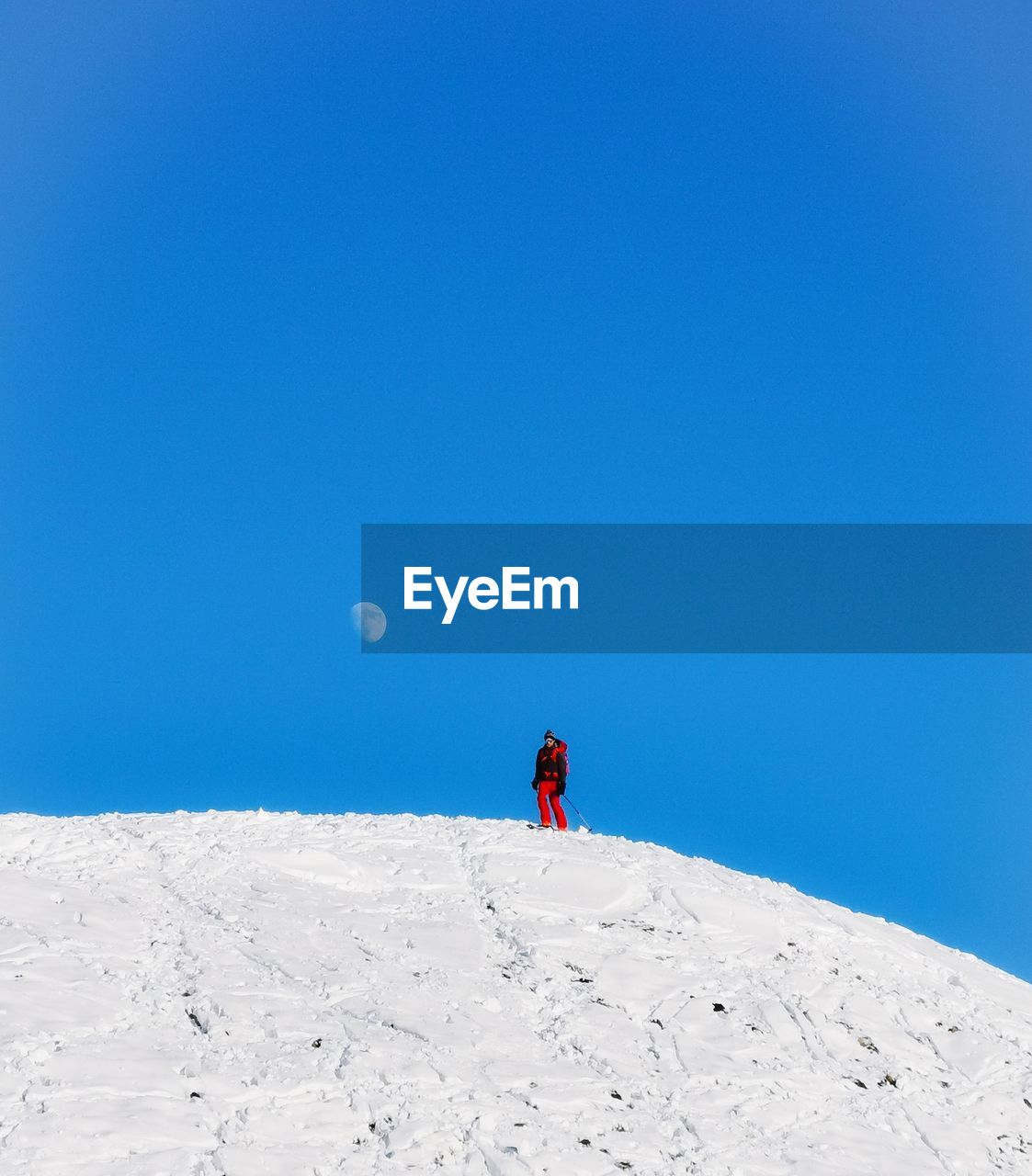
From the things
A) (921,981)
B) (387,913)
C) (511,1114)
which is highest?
(387,913)

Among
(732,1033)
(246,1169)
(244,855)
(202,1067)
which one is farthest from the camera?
(244,855)

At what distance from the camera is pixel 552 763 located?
22797 mm

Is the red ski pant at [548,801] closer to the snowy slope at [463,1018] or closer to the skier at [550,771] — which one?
the skier at [550,771]

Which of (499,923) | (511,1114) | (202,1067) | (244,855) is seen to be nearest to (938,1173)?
(511,1114)

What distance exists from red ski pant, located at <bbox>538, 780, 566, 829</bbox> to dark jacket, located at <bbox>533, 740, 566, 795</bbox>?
0.44 ft

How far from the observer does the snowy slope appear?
11641mm

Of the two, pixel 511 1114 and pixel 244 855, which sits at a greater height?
pixel 244 855

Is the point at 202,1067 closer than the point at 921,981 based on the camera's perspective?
Yes

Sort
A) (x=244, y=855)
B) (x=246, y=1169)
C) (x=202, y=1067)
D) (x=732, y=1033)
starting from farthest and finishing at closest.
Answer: (x=244, y=855), (x=732, y=1033), (x=202, y=1067), (x=246, y=1169)

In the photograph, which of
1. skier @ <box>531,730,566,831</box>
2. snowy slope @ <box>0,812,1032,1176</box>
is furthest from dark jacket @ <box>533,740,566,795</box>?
snowy slope @ <box>0,812,1032,1176</box>

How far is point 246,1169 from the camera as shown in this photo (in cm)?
1070

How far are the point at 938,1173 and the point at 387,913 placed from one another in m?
9.16

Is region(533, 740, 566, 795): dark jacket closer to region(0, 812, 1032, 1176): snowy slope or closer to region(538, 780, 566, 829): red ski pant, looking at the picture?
region(538, 780, 566, 829): red ski pant

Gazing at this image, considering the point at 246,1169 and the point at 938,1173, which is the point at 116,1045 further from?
the point at 938,1173
